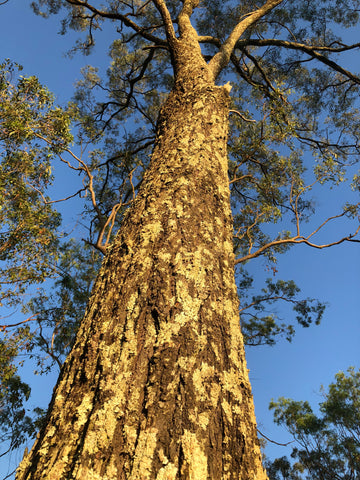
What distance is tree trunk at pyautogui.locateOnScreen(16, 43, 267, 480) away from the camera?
805 mm

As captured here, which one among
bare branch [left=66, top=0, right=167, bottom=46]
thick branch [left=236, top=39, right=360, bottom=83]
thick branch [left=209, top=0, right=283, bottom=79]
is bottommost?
thick branch [left=209, top=0, right=283, bottom=79]

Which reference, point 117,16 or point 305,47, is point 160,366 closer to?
point 117,16

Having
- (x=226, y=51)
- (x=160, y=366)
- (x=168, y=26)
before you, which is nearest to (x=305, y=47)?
(x=226, y=51)

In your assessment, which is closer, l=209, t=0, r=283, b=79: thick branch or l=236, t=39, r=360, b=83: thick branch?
l=209, t=0, r=283, b=79: thick branch

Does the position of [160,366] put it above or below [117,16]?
below

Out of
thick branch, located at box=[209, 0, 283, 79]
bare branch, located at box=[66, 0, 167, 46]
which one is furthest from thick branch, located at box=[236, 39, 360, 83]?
bare branch, located at box=[66, 0, 167, 46]

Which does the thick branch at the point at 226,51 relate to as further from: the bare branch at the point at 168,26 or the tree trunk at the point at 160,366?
the tree trunk at the point at 160,366

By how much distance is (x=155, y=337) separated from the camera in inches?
40.7

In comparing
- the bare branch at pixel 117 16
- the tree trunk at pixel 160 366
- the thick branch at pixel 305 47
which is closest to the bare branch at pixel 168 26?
the bare branch at pixel 117 16

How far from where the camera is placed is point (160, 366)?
0.97 meters

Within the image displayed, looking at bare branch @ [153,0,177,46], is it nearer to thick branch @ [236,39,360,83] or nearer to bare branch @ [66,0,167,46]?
bare branch @ [66,0,167,46]

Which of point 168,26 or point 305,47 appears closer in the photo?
point 168,26

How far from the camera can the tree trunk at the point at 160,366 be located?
0.81 m

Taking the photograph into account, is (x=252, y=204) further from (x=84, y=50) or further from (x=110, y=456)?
(x=110, y=456)
